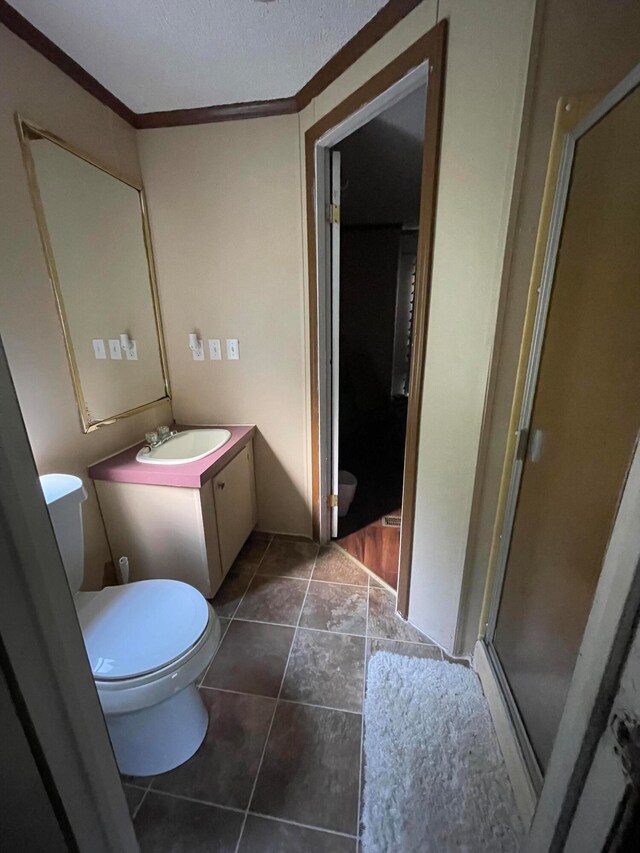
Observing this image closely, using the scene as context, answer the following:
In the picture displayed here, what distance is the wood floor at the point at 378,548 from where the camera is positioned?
198 cm

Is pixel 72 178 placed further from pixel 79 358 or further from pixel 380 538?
pixel 380 538

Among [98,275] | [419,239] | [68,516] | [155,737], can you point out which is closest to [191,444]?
[68,516]

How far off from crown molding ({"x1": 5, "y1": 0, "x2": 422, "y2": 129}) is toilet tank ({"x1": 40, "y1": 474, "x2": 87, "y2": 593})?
5.13 ft

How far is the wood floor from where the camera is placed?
1.98 m

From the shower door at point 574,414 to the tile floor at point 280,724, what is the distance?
1.83 ft

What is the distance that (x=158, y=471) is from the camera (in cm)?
151

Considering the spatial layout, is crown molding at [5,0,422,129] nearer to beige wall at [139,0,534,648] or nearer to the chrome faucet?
beige wall at [139,0,534,648]

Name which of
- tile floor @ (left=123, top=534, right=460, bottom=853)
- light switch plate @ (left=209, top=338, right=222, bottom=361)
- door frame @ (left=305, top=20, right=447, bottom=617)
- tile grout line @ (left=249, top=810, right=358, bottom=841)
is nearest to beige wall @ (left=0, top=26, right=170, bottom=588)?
light switch plate @ (left=209, top=338, right=222, bottom=361)

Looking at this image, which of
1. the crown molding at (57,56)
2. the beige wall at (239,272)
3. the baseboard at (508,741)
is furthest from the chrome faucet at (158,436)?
the baseboard at (508,741)

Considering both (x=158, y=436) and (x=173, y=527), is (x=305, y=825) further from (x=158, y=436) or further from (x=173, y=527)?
(x=158, y=436)

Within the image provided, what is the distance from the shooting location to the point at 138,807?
102 centimetres

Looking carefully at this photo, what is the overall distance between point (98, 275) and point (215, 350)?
64cm

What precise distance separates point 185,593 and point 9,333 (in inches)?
44.3

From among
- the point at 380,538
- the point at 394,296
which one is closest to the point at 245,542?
the point at 380,538
